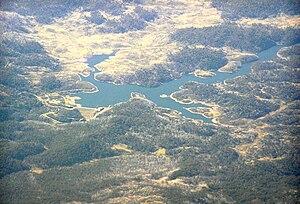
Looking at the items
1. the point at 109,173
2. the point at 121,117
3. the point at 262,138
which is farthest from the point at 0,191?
the point at 262,138

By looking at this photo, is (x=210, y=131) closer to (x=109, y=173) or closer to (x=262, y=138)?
(x=262, y=138)

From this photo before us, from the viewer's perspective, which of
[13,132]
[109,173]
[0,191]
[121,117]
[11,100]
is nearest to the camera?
[0,191]

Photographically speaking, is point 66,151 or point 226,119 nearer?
point 66,151

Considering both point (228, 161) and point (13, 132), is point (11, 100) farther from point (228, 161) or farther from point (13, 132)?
point (228, 161)

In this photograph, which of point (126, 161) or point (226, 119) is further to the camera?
point (226, 119)

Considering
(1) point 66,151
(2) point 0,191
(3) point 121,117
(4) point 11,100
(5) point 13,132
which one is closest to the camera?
(2) point 0,191

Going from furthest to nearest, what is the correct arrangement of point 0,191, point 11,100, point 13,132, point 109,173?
point 11,100, point 13,132, point 109,173, point 0,191

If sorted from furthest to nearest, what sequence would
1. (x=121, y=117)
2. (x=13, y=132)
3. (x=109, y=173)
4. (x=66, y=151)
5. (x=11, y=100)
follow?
(x=11, y=100) → (x=121, y=117) → (x=13, y=132) → (x=66, y=151) → (x=109, y=173)

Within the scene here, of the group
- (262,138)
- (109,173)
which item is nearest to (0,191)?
(109,173)
